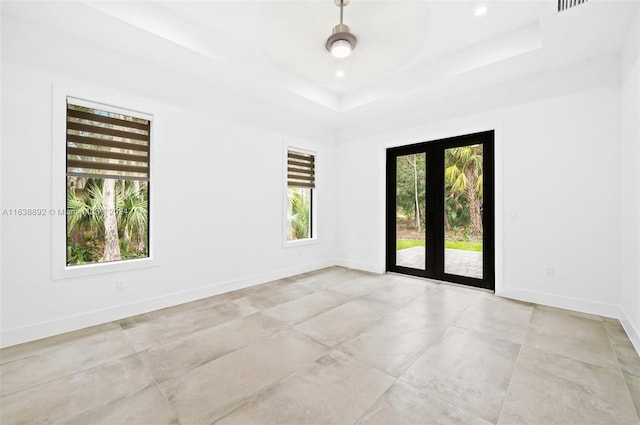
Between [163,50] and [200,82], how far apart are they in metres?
0.72

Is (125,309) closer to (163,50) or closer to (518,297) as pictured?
(163,50)

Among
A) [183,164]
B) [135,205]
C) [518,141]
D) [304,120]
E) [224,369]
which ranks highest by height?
[304,120]

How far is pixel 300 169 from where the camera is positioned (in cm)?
559

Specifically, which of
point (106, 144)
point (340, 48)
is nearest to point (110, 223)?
point (106, 144)

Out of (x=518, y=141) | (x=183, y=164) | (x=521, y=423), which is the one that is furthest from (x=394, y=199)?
(x=521, y=423)

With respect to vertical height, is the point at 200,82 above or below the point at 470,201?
above

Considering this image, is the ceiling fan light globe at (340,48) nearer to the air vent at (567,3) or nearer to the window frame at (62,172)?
the air vent at (567,3)

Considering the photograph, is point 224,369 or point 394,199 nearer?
point 224,369

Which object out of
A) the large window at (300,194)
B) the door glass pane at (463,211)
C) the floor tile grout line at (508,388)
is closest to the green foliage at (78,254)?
the large window at (300,194)

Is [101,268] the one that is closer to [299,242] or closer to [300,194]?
[299,242]

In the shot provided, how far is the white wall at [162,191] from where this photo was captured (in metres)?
2.67

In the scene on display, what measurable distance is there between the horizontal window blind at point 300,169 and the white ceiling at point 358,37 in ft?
3.84

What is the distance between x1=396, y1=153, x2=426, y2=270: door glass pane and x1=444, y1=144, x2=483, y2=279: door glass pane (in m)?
0.43

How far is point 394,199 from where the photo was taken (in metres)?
5.49
